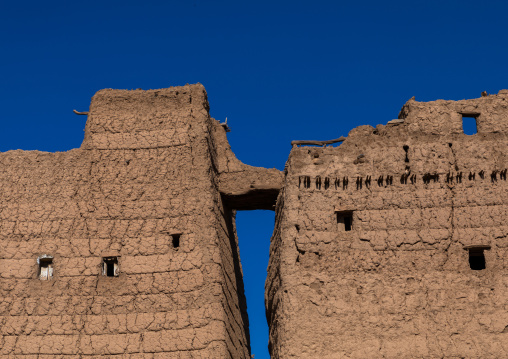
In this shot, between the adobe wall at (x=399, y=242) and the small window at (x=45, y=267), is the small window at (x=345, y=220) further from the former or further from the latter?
the small window at (x=45, y=267)

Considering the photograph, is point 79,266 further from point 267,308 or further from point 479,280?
point 479,280

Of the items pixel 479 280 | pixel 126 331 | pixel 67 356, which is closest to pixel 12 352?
pixel 67 356

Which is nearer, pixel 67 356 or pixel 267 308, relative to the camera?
pixel 67 356

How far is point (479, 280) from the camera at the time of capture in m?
16.5

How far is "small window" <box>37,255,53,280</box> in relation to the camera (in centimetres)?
1745

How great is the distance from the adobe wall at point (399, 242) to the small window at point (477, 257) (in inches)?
1.3

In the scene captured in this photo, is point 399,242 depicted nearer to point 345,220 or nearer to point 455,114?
point 345,220

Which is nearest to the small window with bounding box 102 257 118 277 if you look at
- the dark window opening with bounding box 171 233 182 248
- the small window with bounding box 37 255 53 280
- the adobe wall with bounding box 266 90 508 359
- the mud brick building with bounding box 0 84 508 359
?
the mud brick building with bounding box 0 84 508 359

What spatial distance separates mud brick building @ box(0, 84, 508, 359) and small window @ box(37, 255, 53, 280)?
31 millimetres

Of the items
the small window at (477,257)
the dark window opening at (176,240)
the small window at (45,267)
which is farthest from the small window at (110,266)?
the small window at (477,257)

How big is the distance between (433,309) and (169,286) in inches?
179

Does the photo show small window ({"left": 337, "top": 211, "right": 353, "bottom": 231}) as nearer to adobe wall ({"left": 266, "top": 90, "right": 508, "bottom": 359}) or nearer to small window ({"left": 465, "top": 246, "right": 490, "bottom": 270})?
adobe wall ({"left": 266, "top": 90, "right": 508, "bottom": 359})

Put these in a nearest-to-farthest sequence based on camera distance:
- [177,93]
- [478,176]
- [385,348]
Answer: [385,348], [478,176], [177,93]

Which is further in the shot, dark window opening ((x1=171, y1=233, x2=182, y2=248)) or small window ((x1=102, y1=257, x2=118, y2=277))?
dark window opening ((x1=171, y1=233, x2=182, y2=248))
